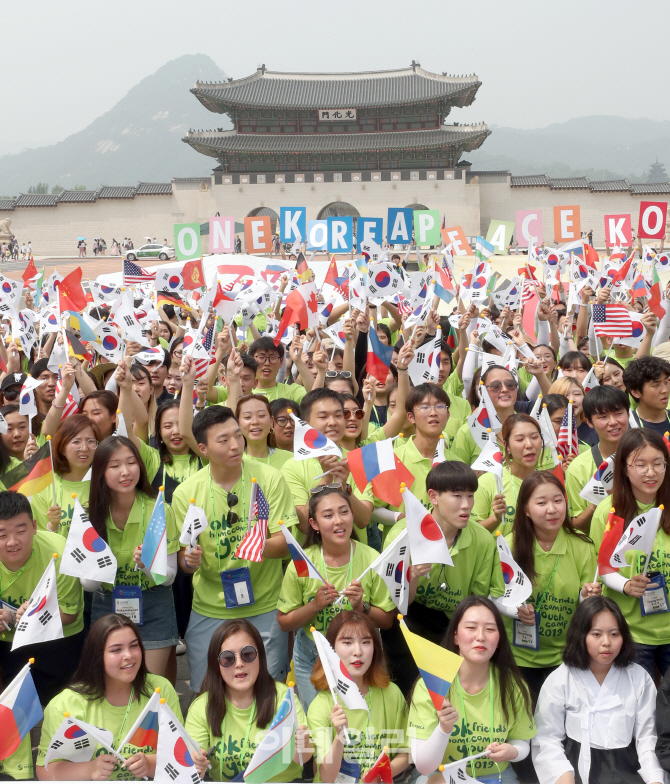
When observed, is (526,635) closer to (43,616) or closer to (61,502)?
(43,616)

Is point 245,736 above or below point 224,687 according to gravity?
below

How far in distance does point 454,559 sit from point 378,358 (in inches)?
108

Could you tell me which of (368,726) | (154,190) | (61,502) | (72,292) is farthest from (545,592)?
(154,190)

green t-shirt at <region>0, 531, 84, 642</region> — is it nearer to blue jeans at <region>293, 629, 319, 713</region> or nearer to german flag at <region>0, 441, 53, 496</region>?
german flag at <region>0, 441, 53, 496</region>

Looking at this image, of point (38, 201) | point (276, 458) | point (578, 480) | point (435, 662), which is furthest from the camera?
point (38, 201)

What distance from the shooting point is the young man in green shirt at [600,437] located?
12.9 feet

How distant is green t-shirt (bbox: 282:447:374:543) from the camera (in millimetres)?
4004

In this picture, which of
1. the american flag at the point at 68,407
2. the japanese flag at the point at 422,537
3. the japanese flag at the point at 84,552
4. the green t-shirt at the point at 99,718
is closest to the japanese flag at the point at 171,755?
the green t-shirt at the point at 99,718

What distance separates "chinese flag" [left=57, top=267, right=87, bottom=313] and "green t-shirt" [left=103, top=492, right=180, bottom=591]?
3.38 m

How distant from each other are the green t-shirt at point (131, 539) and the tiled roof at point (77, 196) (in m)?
44.0

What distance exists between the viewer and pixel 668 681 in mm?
2951

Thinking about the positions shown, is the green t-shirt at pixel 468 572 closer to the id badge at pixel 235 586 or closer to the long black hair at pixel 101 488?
the id badge at pixel 235 586

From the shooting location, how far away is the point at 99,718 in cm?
296

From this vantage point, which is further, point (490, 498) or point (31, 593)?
point (490, 498)
